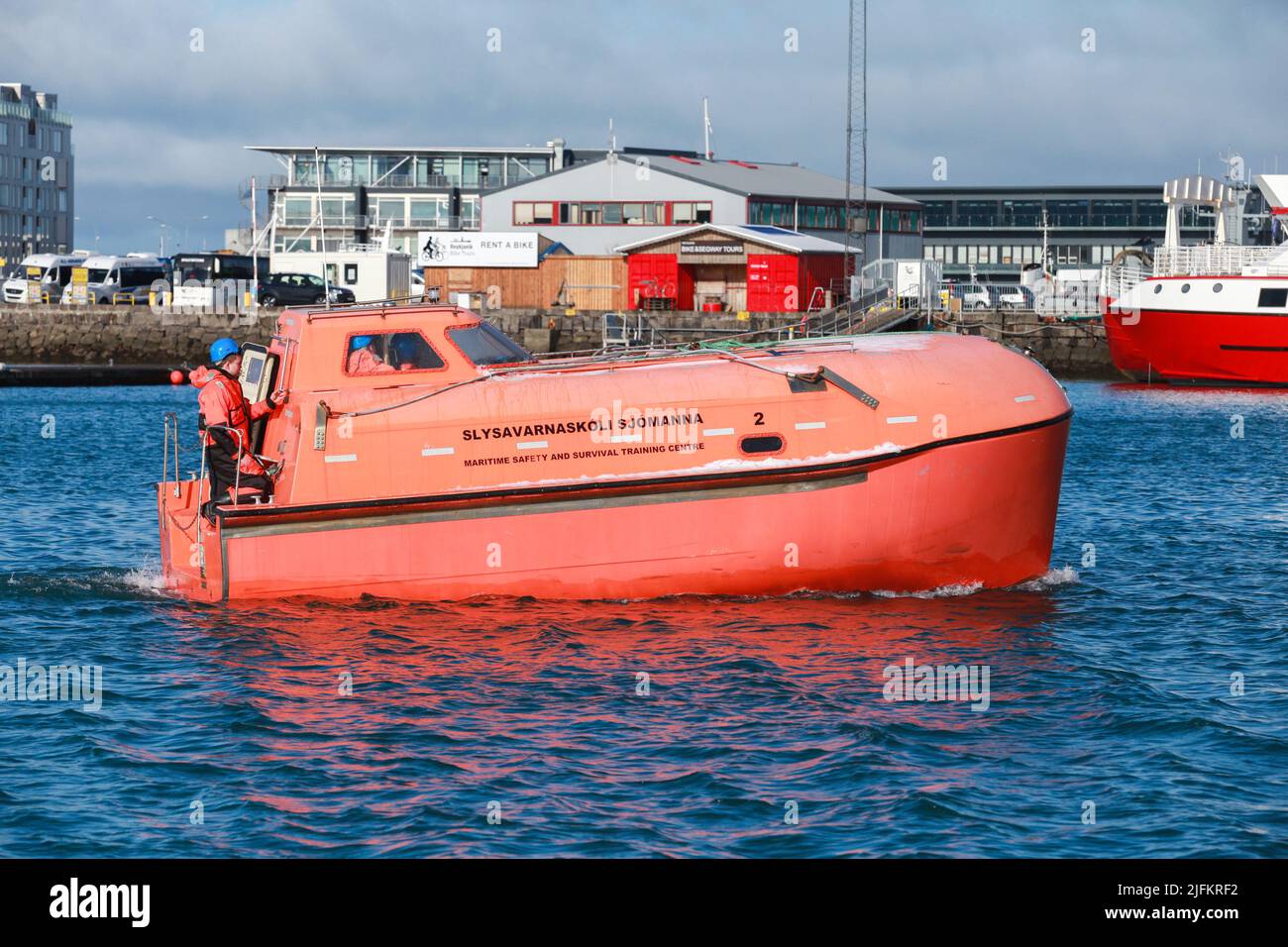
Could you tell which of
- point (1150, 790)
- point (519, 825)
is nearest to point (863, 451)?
point (1150, 790)

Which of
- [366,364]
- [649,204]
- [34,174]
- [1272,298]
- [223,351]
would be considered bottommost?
[366,364]

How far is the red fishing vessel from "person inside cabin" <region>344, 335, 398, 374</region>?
37223 mm

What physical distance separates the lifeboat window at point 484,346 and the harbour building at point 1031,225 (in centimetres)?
9433

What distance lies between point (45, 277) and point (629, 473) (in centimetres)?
5994

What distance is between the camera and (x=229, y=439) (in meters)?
13.9

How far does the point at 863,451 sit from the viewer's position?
43.4 ft

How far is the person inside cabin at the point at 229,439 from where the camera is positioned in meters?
13.6

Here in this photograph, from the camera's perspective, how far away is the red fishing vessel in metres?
45.7

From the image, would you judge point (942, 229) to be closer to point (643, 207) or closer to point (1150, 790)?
point (643, 207)

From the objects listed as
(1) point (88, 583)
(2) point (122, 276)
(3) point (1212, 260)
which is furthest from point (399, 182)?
(1) point (88, 583)

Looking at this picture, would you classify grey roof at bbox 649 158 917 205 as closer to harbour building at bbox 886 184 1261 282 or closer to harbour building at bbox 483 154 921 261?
harbour building at bbox 483 154 921 261

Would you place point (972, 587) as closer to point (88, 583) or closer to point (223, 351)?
point (223, 351)

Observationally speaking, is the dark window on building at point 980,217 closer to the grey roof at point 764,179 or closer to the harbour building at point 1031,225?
the harbour building at point 1031,225

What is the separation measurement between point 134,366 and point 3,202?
66.2 metres
